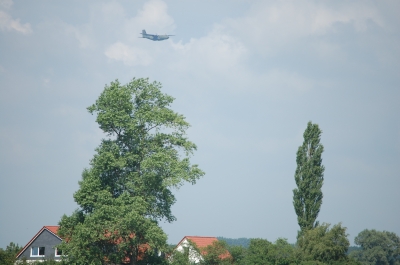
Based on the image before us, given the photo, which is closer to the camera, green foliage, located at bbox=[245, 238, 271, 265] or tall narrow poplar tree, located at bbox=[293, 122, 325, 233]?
green foliage, located at bbox=[245, 238, 271, 265]

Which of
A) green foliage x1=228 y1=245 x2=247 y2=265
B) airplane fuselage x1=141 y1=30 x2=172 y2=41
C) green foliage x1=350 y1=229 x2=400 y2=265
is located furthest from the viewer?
airplane fuselage x1=141 y1=30 x2=172 y2=41

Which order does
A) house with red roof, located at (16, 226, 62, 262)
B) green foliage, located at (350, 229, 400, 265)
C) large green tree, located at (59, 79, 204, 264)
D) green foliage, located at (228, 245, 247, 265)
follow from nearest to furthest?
large green tree, located at (59, 79, 204, 264) → green foliage, located at (228, 245, 247, 265) → house with red roof, located at (16, 226, 62, 262) → green foliage, located at (350, 229, 400, 265)

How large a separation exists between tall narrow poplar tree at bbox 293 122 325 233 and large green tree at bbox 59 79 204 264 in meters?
13.1

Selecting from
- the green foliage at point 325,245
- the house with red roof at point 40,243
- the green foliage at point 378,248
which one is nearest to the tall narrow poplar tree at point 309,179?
the green foliage at point 325,245

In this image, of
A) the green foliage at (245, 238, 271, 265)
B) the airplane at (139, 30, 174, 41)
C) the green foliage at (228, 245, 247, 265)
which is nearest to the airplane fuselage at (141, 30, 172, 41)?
the airplane at (139, 30, 174, 41)

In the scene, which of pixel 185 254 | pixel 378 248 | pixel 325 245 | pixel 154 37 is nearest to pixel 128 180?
pixel 185 254

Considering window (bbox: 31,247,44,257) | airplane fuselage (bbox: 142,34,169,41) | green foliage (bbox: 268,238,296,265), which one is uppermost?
airplane fuselage (bbox: 142,34,169,41)

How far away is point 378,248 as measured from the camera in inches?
3765

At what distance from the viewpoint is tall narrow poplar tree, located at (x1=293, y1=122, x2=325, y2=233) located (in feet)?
164

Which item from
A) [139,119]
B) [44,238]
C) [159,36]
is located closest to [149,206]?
[139,119]

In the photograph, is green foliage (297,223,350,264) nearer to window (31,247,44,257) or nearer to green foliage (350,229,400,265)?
window (31,247,44,257)

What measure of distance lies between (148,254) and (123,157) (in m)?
8.81

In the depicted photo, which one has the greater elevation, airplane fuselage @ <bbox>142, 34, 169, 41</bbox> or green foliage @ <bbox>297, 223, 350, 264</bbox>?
airplane fuselage @ <bbox>142, 34, 169, 41</bbox>

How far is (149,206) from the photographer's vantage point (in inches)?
1683
